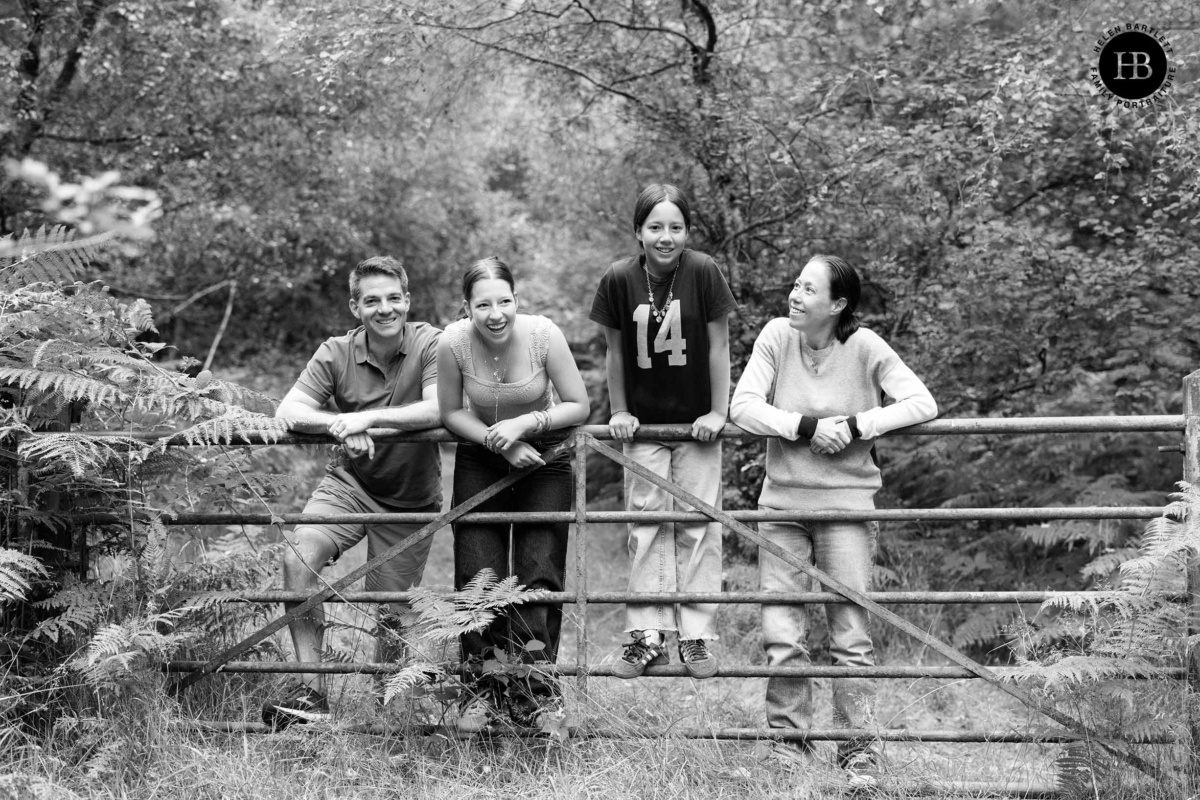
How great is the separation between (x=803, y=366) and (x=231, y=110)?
23.2 feet

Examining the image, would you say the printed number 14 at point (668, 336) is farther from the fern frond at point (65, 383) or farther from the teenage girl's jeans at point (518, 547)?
the fern frond at point (65, 383)

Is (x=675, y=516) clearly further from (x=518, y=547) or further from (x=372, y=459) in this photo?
(x=372, y=459)

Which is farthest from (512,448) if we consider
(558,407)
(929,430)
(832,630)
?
(929,430)

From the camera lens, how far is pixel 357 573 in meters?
3.99

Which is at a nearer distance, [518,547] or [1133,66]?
[518,547]

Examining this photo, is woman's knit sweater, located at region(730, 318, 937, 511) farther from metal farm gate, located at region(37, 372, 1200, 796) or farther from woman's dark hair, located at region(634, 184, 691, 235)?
woman's dark hair, located at region(634, 184, 691, 235)

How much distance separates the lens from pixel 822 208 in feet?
23.0

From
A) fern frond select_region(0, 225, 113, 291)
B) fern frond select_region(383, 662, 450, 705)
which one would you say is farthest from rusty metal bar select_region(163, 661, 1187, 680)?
fern frond select_region(0, 225, 113, 291)

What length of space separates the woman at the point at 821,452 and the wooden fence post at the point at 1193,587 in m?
0.84

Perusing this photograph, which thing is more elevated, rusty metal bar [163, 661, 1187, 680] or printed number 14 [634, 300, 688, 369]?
printed number 14 [634, 300, 688, 369]

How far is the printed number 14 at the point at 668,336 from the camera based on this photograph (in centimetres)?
414

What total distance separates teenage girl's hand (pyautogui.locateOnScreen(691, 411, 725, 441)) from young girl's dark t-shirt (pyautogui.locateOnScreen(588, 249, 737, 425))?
0.93 feet

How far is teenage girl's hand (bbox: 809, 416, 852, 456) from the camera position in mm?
3779

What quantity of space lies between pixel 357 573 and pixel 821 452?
1.68 m
